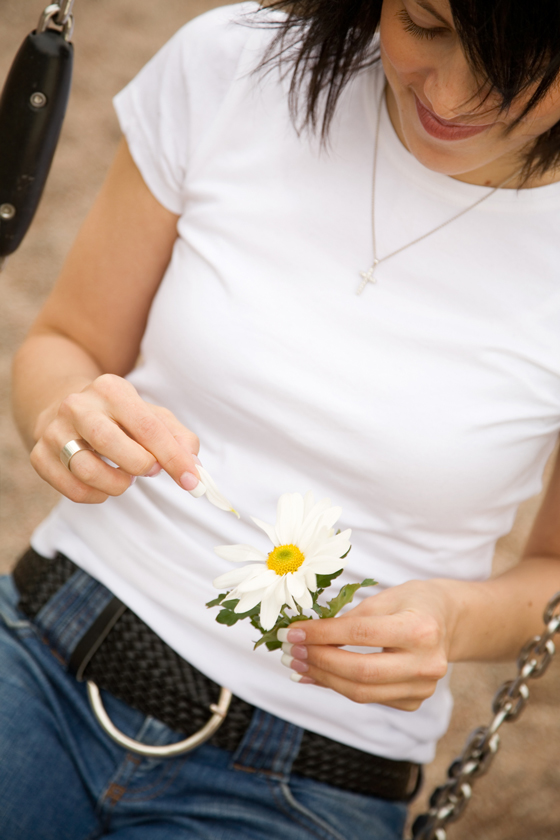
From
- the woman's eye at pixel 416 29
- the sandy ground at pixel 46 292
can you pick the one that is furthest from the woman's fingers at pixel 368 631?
the sandy ground at pixel 46 292

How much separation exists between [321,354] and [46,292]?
1336 millimetres

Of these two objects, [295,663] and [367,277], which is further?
[367,277]

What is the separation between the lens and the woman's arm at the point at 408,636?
24.3 inches

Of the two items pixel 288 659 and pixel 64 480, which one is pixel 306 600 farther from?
pixel 64 480

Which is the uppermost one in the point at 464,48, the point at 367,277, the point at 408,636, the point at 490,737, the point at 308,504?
the point at 464,48

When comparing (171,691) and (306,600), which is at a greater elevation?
(306,600)

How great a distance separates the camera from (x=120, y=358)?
966mm

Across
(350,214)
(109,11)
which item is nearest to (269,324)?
(350,214)

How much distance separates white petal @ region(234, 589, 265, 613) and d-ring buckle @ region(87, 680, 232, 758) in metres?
0.29

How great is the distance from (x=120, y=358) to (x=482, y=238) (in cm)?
47

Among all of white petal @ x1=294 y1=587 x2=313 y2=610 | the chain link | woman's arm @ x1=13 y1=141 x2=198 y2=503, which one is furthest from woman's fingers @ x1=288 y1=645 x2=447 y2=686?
the chain link

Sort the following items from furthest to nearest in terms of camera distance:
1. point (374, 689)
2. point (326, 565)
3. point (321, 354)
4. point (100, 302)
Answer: point (100, 302) → point (321, 354) → point (374, 689) → point (326, 565)

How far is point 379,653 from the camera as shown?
0.64m

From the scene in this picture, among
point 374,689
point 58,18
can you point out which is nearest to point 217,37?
point 58,18
